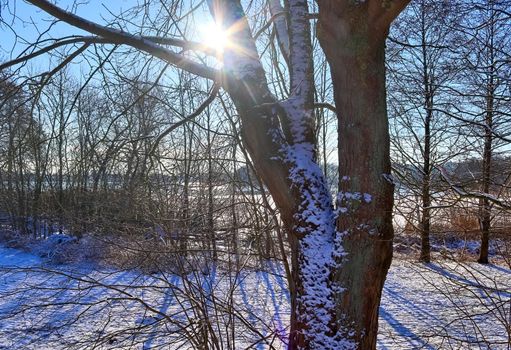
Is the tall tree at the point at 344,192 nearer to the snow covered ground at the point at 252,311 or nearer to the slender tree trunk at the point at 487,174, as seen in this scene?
the slender tree trunk at the point at 487,174

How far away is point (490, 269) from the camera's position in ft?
38.7

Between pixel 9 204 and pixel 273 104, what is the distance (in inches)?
931

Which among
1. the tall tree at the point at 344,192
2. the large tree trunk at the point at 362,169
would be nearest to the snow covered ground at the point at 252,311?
the tall tree at the point at 344,192

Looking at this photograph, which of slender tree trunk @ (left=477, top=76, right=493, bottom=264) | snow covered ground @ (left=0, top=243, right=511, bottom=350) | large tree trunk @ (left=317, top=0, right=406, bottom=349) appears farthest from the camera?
snow covered ground @ (left=0, top=243, right=511, bottom=350)

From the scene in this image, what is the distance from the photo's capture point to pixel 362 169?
188 centimetres

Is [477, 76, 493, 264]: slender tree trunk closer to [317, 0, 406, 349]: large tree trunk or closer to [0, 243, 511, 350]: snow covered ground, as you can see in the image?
[0, 243, 511, 350]: snow covered ground

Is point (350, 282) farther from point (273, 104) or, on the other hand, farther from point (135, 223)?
point (135, 223)

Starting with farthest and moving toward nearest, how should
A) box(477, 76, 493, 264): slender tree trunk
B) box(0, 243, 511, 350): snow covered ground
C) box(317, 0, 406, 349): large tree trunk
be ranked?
box(0, 243, 511, 350): snow covered ground < box(477, 76, 493, 264): slender tree trunk < box(317, 0, 406, 349): large tree trunk

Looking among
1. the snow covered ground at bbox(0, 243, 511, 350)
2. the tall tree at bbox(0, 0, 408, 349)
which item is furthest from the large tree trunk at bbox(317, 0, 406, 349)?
the snow covered ground at bbox(0, 243, 511, 350)

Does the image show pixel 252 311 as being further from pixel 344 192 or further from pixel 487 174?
pixel 344 192

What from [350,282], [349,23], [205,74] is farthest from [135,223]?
[349,23]

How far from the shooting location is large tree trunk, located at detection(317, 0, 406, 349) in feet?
6.05

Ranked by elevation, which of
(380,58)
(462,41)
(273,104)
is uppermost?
(462,41)

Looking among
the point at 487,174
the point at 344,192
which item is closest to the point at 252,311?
the point at 487,174
